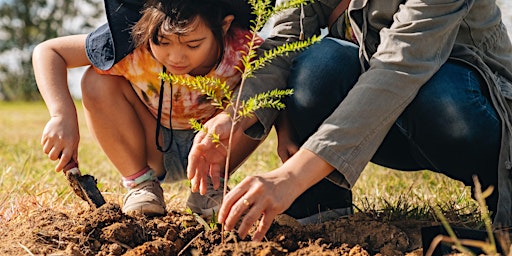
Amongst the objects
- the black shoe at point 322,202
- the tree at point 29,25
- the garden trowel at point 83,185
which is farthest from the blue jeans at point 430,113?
the tree at point 29,25

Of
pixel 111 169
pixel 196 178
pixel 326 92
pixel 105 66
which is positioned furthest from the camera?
pixel 111 169

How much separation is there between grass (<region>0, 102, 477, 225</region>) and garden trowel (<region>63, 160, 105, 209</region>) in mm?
236

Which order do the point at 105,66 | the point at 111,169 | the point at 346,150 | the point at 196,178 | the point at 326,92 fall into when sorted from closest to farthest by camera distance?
the point at 346,150, the point at 196,178, the point at 326,92, the point at 105,66, the point at 111,169

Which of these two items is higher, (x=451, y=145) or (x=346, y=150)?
(x=346, y=150)

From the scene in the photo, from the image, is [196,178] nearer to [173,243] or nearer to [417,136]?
[173,243]

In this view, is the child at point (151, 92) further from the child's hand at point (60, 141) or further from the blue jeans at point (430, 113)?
the blue jeans at point (430, 113)

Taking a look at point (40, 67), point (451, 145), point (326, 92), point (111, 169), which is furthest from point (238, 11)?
point (111, 169)

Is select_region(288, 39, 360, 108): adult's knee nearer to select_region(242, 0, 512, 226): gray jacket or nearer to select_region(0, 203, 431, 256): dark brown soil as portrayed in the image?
select_region(242, 0, 512, 226): gray jacket

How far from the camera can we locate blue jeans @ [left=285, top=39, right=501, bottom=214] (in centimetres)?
248

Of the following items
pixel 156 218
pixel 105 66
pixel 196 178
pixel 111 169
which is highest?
pixel 105 66

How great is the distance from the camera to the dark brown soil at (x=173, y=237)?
2.27 m

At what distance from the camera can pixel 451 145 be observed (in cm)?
255

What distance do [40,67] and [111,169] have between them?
2.04 m

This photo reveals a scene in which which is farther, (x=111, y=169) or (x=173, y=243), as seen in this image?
(x=111, y=169)
